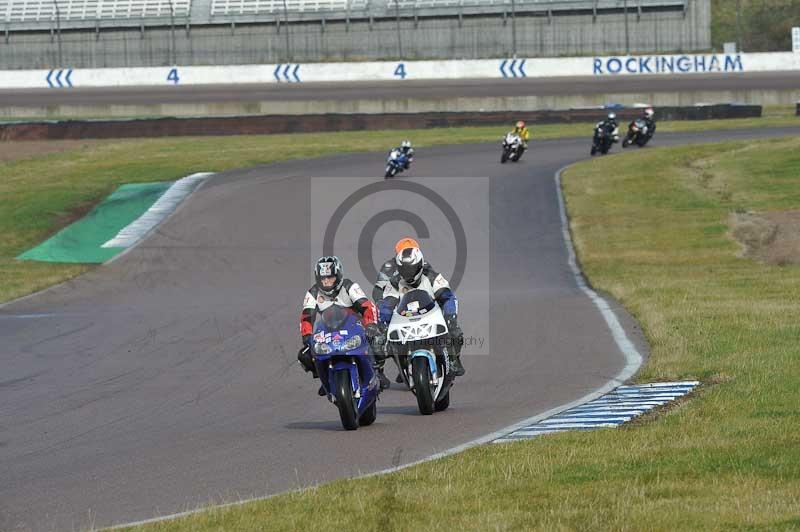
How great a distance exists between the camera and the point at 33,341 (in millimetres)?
16984

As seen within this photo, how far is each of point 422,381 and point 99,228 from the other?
21.1 meters

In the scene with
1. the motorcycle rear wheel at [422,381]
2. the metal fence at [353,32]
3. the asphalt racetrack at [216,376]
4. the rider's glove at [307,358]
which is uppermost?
the metal fence at [353,32]

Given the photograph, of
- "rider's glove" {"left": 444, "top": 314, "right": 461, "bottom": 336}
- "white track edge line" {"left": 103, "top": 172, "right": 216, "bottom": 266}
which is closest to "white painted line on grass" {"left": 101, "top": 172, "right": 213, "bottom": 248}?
"white track edge line" {"left": 103, "top": 172, "right": 216, "bottom": 266}

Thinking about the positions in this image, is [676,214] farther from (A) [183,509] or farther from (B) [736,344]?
(A) [183,509]

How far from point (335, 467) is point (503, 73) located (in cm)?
5517

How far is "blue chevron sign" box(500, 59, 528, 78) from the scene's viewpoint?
62531 millimetres

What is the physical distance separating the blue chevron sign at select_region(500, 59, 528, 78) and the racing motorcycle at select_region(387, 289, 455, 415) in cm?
5265

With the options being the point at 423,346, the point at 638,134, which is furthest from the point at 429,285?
the point at 638,134

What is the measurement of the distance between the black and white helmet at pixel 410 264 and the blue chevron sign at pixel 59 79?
55861 mm

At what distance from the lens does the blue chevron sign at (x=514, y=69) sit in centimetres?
6253

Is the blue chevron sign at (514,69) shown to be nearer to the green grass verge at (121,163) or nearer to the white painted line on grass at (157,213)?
the green grass verge at (121,163)

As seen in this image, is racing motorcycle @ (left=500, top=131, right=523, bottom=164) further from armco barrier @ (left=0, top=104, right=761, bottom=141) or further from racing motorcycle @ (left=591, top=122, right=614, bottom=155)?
armco barrier @ (left=0, top=104, right=761, bottom=141)

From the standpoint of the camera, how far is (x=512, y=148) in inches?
1535

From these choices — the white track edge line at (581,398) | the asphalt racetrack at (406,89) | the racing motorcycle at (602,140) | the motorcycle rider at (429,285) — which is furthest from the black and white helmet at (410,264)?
the asphalt racetrack at (406,89)
